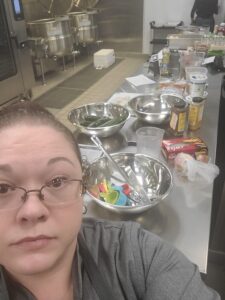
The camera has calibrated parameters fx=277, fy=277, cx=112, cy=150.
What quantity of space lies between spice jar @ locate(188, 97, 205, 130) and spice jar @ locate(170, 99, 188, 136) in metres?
0.04

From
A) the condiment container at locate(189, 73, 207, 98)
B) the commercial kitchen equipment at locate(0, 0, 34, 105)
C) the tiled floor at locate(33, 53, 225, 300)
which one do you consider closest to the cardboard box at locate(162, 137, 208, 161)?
the condiment container at locate(189, 73, 207, 98)

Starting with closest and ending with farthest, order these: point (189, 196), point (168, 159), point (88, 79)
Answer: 1. point (189, 196)
2. point (168, 159)
3. point (88, 79)

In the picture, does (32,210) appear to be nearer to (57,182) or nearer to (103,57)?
(57,182)

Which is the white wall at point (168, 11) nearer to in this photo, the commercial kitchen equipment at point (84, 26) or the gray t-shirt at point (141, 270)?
the commercial kitchen equipment at point (84, 26)

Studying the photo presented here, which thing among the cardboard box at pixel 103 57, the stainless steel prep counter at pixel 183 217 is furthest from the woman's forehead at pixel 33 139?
the cardboard box at pixel 103 57

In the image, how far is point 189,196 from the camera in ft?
3.32

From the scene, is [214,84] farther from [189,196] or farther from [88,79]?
[88,79]

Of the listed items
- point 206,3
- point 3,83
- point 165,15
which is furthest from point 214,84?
point 165,15

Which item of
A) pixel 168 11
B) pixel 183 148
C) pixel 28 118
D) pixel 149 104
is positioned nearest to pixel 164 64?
pixel 149 104

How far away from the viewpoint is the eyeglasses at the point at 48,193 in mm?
575

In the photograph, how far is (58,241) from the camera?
0.57 metres

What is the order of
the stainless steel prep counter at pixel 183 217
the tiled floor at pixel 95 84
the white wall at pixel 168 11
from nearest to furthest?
the stainless steel prep counter at pixel 183 217 → the tiled floor at pixel 95 84 → the white wall at pixel 168 11

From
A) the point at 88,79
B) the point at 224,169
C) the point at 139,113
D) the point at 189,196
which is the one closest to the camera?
the point at 189,196

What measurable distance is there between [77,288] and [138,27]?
5617 millimetres
